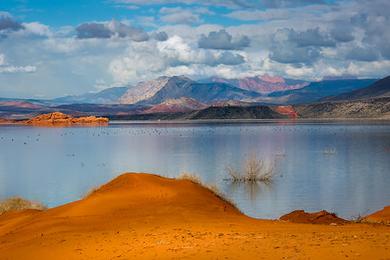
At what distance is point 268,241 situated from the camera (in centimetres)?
1230

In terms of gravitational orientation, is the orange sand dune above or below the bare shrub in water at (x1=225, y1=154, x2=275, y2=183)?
above

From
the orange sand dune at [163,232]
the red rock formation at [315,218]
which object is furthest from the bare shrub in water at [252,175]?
the orange sand dune at [163,232]

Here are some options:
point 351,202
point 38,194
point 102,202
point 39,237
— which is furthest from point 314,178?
point 39,237

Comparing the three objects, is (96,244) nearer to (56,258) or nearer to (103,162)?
(56,258)

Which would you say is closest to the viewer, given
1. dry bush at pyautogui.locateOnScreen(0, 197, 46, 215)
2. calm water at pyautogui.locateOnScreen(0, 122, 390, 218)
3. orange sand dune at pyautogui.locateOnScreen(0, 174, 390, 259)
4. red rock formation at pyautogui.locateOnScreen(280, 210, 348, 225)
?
orange sand dune at pyautogui.locateOnScreen(0, 174, 390, 259)

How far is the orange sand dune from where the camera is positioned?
454 inches

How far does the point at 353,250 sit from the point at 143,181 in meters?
11.0

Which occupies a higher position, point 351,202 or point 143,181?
point 143,181

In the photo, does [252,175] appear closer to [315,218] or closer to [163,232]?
[315,218]

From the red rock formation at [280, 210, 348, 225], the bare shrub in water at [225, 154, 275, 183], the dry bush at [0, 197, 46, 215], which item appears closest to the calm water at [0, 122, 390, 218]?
the bare shrub in water at [225, 154, 275, 183]

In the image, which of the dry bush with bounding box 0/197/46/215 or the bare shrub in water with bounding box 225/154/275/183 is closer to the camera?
the dry bush with bounding box 0/197/46/215

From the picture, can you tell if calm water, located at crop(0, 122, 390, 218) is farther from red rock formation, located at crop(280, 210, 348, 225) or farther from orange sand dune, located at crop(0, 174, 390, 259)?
orange sand dune, located at crop(0, 174, 390, 259)

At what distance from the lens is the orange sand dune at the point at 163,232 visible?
11531 millimetres

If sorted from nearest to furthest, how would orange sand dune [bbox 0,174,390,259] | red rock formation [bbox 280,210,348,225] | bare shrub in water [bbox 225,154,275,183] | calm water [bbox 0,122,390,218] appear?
orange sand dune [bbox 0,174,390,259] < red rock formation [bbox 280,210,348,225] < calm water [bbox 0,122,390,218] < bare shrub in water [bbox 225,154,275,183]
